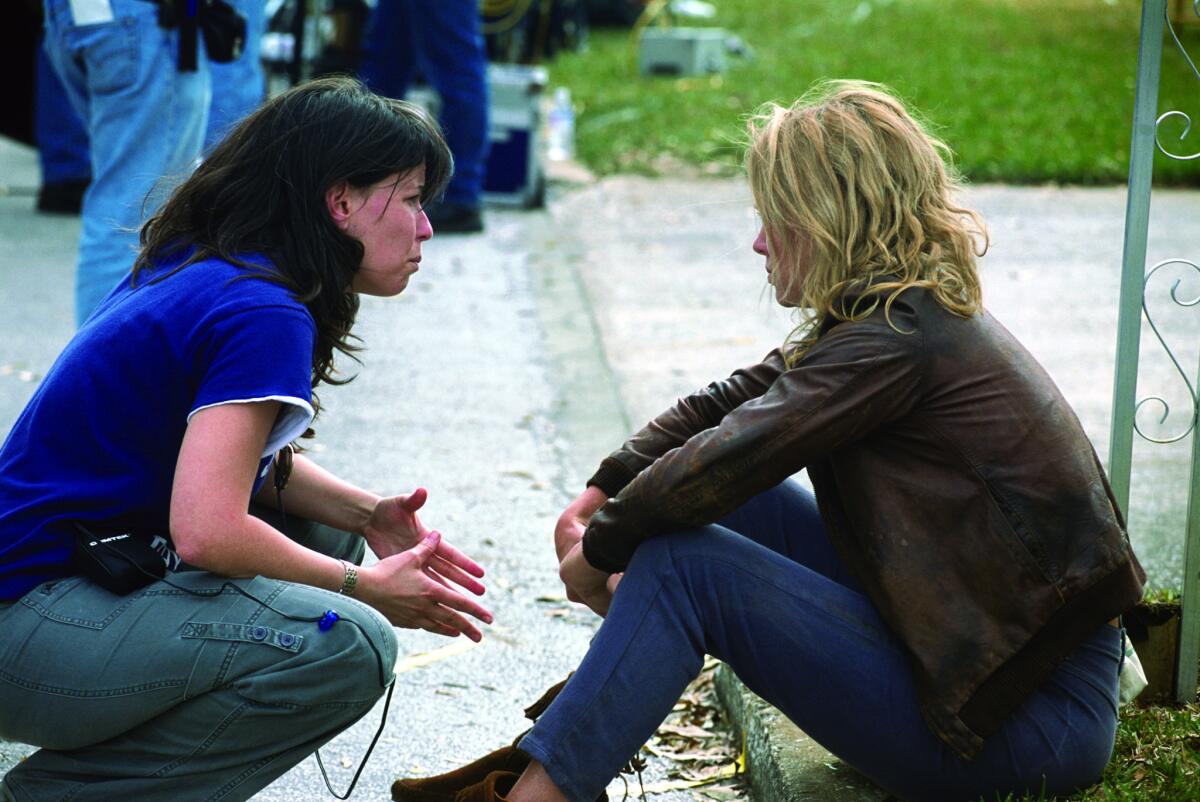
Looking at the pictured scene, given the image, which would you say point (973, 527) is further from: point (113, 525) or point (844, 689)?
point (113, 525)

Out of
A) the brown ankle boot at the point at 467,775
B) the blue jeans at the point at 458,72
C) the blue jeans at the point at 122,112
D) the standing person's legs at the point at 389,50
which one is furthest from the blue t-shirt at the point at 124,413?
the standing person's legs at the point at 389,50

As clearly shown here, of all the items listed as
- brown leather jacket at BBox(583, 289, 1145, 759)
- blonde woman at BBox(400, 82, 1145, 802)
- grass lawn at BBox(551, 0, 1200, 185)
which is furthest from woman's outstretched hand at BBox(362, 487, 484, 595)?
grass lawn at BBox(551, 0, 1200, 185)

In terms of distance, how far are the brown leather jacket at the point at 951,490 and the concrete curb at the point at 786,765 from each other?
37 centimetres

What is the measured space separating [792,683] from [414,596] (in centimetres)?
62

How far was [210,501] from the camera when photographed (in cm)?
212

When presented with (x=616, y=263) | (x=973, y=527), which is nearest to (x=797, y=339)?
(x=973, y=527)

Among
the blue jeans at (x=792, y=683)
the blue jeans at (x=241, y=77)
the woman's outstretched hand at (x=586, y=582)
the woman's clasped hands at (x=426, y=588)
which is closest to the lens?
the blue jeans at (x=792, y=683)

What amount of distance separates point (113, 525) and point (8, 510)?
16cm

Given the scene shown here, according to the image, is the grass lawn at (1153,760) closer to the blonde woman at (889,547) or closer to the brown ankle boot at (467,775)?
the blonde woman at (889,547)

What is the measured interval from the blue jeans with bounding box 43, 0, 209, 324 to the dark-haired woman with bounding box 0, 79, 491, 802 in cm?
199

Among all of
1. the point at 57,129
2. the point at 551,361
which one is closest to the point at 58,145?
→ the point at 57,129

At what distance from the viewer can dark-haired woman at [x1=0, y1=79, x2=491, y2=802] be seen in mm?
2148

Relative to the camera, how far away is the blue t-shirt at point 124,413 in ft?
7.18

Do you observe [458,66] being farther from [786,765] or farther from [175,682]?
[175,682]
